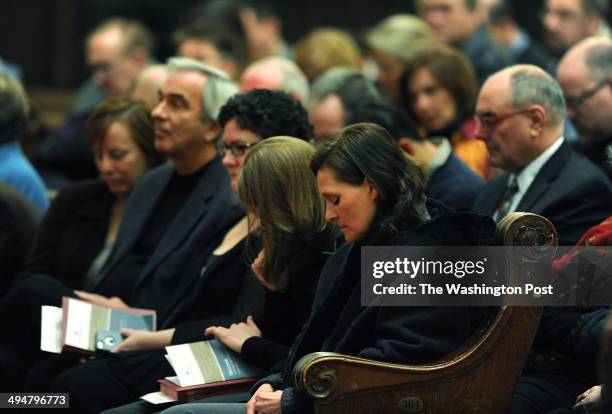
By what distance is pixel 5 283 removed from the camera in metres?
6.85

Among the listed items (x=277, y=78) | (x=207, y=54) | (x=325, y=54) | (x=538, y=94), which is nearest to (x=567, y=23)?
(x=325, y=54)

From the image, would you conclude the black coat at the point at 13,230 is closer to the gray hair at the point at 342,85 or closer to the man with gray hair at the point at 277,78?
the man with gray hair at the point at 277,78

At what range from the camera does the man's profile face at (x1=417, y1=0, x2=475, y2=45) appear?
9211 mm

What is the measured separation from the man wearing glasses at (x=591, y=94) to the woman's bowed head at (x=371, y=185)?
6.39ft

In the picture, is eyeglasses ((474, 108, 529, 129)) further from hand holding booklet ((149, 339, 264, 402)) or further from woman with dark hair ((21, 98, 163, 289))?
woman with dark hair ((21, 98, 163, 289))

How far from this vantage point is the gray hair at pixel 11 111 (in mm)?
7223

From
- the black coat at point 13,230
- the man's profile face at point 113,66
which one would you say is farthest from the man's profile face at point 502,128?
the man's profile face at point 113,66

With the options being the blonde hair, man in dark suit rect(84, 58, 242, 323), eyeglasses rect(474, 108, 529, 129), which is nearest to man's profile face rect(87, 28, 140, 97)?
the blonde hair

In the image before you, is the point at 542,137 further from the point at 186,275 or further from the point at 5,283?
the point at 5,283

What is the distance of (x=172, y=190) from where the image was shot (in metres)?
6.53

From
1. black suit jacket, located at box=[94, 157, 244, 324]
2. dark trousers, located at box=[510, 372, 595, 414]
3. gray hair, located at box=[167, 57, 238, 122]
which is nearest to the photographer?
dark trousers, located at box=[510, 372, 595, 414]

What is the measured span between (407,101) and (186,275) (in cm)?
226

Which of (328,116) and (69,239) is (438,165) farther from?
(69,239)

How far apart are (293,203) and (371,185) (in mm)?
579
